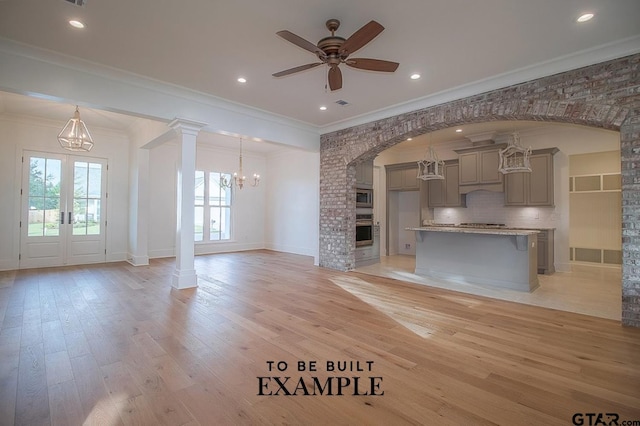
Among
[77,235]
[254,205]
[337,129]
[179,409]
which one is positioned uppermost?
[337,129]

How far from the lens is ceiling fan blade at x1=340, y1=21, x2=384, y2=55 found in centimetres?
246

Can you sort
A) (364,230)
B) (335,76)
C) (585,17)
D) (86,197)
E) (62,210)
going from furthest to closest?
(364,230) → (86,197) → (62,210) → (335,76) → (585,17)

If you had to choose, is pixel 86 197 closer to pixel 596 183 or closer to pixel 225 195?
pixel 225 195

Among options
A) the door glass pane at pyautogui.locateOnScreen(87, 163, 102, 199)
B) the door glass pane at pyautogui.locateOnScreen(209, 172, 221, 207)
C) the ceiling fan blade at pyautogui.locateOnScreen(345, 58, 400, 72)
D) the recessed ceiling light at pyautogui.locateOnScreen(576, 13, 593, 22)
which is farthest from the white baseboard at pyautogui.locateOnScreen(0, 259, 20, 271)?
the recessed ceiling light at pyautogui.locateOnScreen(576, 13, 593, 22)

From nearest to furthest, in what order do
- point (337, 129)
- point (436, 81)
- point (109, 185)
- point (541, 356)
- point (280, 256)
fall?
point (541, 356)
point (436, 81)
point (337, 129)
point (109, 185)
point (280, 256)

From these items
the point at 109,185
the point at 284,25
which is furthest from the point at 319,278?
the point at 109,185

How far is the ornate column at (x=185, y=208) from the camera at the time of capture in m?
4.85

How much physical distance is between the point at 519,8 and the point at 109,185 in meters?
8.61

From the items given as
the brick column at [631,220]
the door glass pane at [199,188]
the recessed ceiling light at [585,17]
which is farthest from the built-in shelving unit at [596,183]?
the door glass pane at [199,188]

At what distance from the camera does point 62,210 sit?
664 centimetres

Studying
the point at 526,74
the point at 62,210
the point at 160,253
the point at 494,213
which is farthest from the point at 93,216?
the point at 494,213

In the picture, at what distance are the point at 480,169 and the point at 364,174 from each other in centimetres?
283

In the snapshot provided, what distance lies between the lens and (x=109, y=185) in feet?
23.8

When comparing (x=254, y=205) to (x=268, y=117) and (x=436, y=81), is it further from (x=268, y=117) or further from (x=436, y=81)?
(x=436, y=81)
